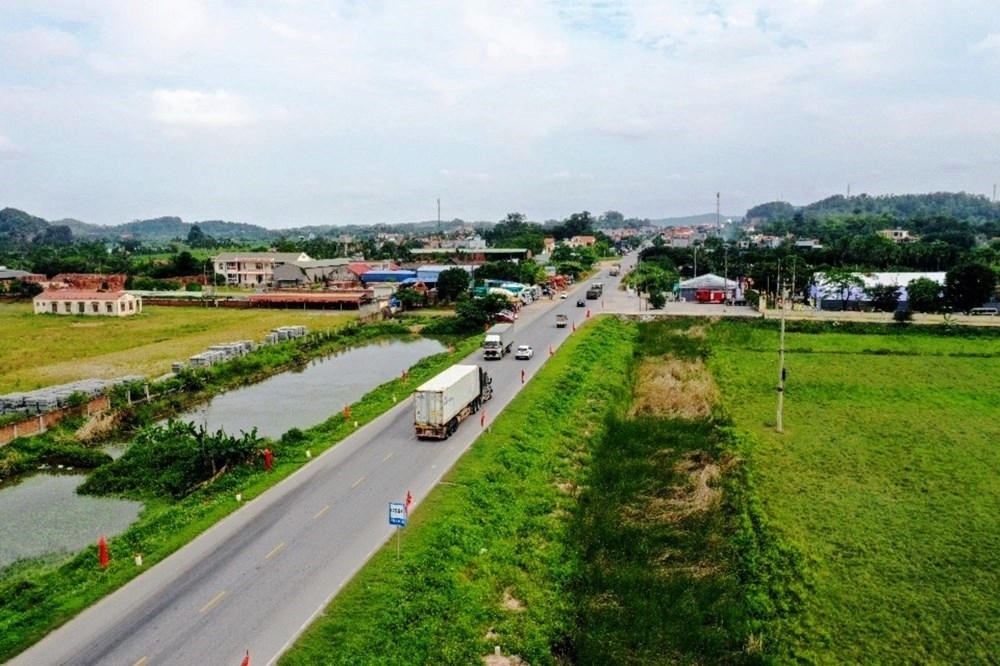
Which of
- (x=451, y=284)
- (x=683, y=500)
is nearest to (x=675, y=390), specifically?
(x=683, y=500)

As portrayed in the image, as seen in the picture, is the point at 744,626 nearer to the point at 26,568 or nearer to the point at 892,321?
the point at 26,568

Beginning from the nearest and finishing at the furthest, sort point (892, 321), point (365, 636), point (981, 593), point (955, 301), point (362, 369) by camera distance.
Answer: point (365, 636)
point (981, 593)
point (362, 369)
point (892, 321)
point (955, 301)

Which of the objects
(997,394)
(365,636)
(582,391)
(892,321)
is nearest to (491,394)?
(582,391)

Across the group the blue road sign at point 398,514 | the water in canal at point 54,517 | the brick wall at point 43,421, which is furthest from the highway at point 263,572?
the brick wall at point 43,421

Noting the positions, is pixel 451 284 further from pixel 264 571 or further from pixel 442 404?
pixel 264 571

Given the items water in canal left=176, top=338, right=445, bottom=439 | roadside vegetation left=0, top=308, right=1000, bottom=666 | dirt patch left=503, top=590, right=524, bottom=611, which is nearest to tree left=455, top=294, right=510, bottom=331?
water in canal left=176, top=338, right=445, bottom=439

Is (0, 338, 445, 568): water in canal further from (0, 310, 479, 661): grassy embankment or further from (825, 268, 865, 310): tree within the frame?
(825, 268, 865, 310): tree
